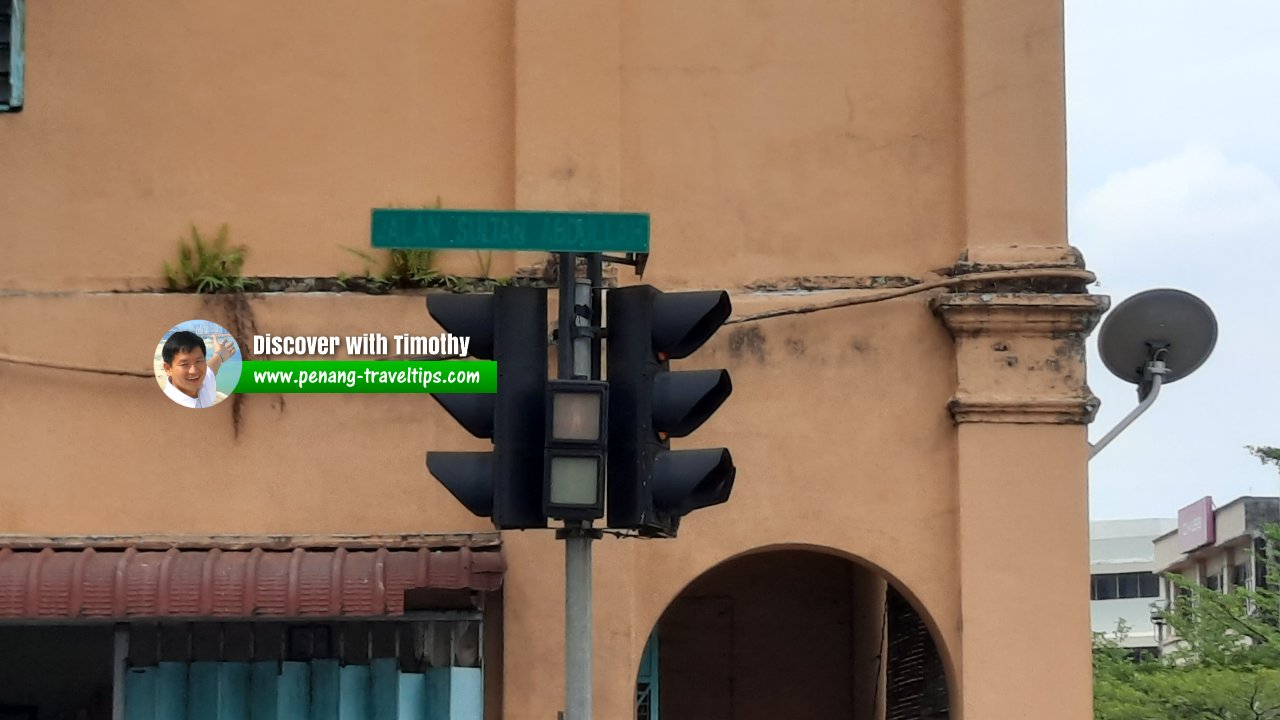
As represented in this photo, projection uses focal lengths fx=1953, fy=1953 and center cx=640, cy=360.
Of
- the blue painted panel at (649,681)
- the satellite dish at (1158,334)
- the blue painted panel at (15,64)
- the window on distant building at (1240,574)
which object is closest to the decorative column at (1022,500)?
the satellite dish at (1158,334)

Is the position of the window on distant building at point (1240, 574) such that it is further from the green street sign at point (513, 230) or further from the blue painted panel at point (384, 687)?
the green street sign at point (513, 230)

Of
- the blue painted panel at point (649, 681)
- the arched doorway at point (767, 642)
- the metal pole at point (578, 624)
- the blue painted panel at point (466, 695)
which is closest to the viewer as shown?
the metal pole at point (578, 624)

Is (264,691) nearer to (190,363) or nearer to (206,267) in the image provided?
(190,363)

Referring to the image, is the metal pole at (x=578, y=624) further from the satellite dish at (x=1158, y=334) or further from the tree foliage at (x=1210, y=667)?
the tree foliage at (x=1210, y=667)

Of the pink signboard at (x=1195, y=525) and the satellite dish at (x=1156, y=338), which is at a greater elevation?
the pink signboard at (x=1195, y=525)

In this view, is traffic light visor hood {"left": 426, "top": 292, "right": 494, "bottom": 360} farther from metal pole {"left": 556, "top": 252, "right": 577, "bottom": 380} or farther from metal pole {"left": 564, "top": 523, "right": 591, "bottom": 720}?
metal pole {"left": 564, "top": 523, "right": 591, "bottom": 720}

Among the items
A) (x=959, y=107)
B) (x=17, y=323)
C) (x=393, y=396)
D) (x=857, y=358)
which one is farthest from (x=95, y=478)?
(x=959, y=107)

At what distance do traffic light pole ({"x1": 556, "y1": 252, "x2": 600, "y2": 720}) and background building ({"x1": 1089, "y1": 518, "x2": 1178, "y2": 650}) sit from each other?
169 ft

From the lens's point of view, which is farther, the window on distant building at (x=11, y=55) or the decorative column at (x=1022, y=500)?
the window on distant building at (x=11, y=55)

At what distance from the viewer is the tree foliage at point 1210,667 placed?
1777 centimetres

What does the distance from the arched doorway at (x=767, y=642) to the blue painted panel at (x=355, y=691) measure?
331 cm

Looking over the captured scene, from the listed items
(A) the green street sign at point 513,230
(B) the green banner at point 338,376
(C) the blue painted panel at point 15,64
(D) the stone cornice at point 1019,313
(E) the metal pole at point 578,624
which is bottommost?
(E) the metal pole at point 578,624

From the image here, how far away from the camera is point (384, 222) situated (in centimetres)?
661

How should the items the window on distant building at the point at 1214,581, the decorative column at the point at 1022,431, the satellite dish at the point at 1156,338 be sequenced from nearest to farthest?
the decorative column at the point at 1022,431
the satellite dish at the point at 1156,338
the window on distant building at the point at 1214,581
